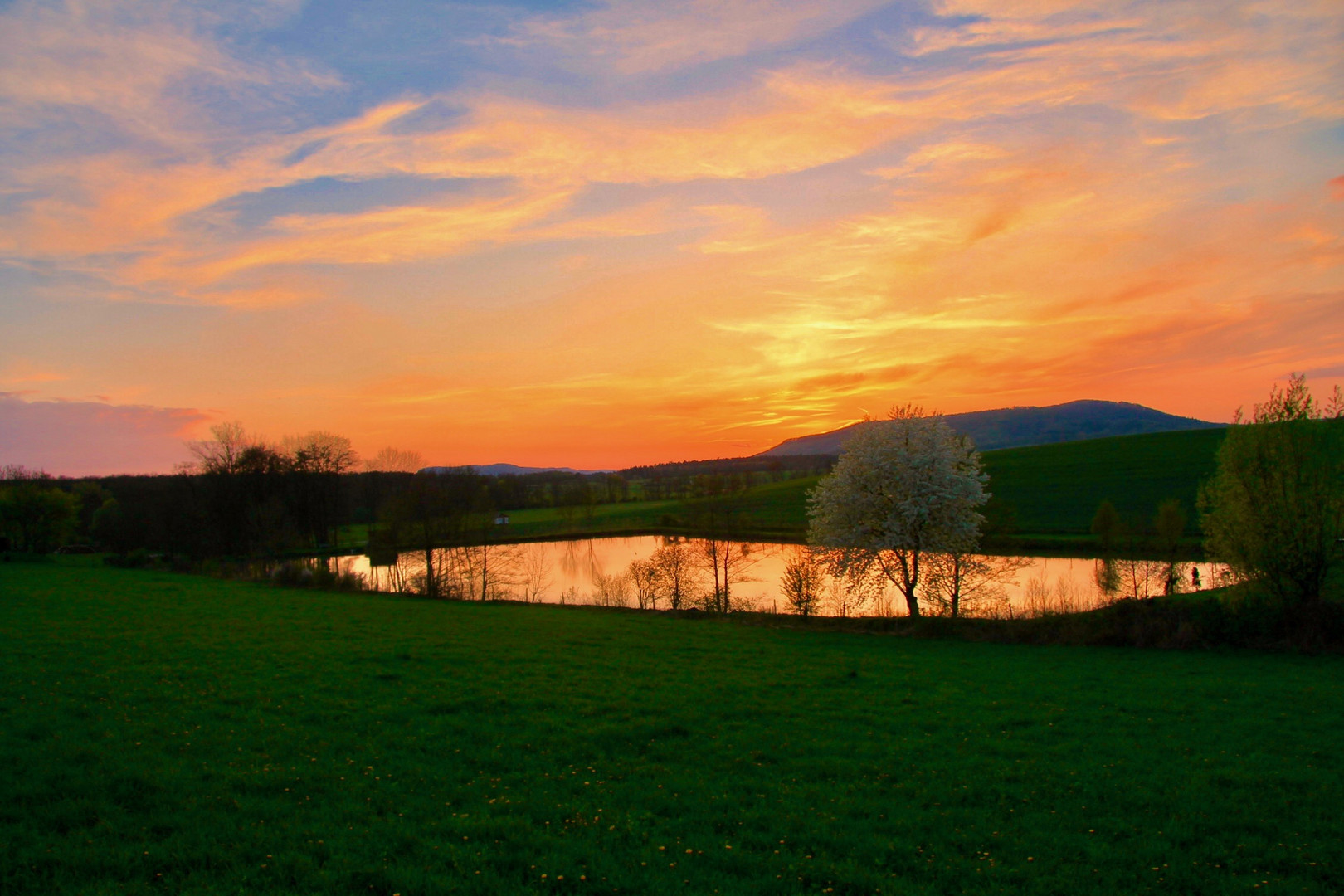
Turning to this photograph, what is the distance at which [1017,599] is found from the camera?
42.1 meters

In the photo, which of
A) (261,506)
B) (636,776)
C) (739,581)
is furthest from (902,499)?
(261,506)

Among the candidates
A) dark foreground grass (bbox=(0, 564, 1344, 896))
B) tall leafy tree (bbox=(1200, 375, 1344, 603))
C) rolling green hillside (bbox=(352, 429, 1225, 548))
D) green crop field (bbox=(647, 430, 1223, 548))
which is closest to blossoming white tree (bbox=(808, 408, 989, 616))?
tall leafy tree (bbox=(1200, 375, 1344, 603))

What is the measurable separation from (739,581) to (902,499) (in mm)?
17305

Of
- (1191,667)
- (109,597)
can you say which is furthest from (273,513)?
(1191,667)

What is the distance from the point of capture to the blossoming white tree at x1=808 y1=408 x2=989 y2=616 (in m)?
29.0

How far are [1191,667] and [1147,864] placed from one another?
1433 centimetres

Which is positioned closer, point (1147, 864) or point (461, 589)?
point (1147, 864)

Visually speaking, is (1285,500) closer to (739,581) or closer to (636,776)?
(636,776)

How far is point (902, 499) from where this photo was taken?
2939cm

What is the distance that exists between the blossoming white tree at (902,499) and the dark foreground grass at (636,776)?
13125 millimetres

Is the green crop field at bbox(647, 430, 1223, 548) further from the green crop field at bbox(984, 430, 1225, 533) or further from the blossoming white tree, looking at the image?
the blossoming white tree

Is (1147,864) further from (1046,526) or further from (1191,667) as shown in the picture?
(1046,526)

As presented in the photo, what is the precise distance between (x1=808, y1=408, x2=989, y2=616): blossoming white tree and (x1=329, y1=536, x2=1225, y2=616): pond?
2.34 metres

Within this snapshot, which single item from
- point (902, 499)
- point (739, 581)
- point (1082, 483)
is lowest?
point (739, 581)
